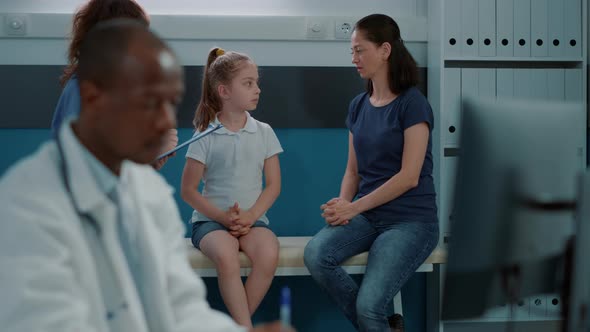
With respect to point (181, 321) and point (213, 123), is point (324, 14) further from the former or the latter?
point (181, 321)

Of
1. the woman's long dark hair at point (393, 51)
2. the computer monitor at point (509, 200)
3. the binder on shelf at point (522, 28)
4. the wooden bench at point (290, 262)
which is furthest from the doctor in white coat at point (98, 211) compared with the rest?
the binder on shelf at point (522, 28)

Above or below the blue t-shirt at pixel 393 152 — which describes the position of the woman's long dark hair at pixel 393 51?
above

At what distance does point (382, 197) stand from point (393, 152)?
0.18 meters

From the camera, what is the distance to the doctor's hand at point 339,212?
255cm

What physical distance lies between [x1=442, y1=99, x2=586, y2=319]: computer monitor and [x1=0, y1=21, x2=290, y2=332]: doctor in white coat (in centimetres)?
31

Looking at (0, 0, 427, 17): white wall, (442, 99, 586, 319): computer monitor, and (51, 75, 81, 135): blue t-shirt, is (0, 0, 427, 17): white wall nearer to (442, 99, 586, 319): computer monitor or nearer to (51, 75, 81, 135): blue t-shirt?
(51, 75, 81, 135): blue t-shirt

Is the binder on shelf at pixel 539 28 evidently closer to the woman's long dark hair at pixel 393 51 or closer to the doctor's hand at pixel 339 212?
the woman's long dark hair at pixel 393 51

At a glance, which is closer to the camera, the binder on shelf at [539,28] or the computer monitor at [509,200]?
the computer monitor at [509,200]

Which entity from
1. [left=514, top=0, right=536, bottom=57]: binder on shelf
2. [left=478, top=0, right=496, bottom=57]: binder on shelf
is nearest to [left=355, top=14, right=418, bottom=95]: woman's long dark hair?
[left=478, top=0, right=496, bottom=57]: binder on shelf

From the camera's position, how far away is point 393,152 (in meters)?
2.56

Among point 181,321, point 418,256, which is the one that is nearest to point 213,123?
point 418,256

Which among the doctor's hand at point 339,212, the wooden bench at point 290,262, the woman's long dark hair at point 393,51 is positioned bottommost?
the wooden bench at point 290,262

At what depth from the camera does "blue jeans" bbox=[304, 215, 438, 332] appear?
2.33m

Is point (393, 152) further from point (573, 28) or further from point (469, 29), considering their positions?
point (573, 28)
